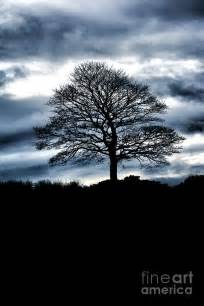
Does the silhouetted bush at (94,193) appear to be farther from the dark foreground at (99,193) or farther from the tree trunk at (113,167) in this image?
the tree trunk at (113,167)

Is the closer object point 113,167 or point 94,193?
point 94,193

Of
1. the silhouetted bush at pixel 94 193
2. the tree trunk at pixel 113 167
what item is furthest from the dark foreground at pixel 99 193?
the tree trunk at pixel 113 167

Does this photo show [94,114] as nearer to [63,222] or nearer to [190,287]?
[63,222]

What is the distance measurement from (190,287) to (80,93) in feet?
82.9

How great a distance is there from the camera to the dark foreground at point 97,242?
8.95 metres

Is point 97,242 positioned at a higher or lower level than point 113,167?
lower

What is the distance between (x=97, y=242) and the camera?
1077 centimetres

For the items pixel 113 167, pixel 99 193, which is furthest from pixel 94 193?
pixel 113 167

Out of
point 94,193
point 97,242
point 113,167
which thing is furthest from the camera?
point 113,167

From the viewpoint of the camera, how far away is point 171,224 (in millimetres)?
12000

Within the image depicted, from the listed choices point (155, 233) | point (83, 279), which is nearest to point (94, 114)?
point (155, 233)

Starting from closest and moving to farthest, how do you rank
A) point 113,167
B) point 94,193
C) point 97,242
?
point 97,242 < point 94,193 < point 113,167

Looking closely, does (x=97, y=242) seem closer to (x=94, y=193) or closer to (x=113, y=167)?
(x=94, y=193)

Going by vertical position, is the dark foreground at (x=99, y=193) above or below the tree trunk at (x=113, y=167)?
below
